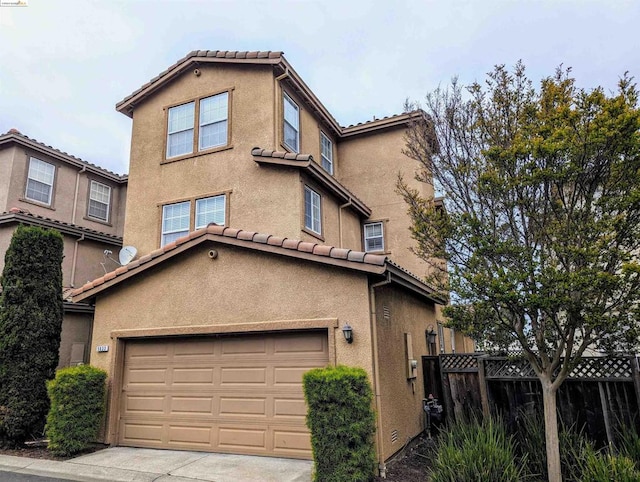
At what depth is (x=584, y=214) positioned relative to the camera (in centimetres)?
609

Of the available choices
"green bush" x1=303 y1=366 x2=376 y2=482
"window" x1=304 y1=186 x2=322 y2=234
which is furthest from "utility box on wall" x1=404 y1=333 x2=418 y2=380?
"window" x1=304 y1=186 x2=322 y2=234

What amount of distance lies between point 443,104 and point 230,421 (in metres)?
7.17

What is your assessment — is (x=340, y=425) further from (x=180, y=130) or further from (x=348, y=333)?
(x=180, y=130)

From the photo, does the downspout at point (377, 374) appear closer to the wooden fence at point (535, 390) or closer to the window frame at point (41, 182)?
the wooden fence at point (535, 390)

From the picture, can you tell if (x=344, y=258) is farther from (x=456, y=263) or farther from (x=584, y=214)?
(x=584, y=214)

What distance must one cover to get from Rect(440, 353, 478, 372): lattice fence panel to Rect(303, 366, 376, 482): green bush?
3.56 metres

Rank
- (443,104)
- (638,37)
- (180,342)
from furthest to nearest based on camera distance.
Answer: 1. (180,342)
2. (638,37)
3. (443,104)

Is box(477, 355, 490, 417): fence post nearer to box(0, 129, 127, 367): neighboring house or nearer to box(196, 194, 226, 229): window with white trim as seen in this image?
box(196, 194, 226, 229): window with white trim

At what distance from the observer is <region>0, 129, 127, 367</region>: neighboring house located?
15898 millimetres

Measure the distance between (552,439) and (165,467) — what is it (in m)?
6.39

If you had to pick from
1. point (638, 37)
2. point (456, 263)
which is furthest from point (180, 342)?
→ point (638, 37)

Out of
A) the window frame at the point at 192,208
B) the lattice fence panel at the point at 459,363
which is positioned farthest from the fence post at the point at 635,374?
the window frame at the point at 192,208

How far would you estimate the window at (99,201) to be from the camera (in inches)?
753

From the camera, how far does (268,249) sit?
8641 millimetres
